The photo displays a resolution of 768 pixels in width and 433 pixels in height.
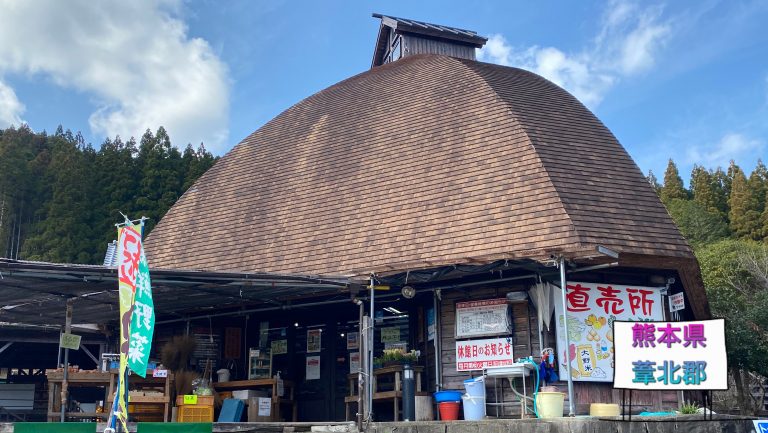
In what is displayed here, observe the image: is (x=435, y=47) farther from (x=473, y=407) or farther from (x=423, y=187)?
(x=473, y=407)

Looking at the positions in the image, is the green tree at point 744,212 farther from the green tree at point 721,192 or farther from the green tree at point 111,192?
the green tree at point 111,192

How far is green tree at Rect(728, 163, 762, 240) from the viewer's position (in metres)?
33.2

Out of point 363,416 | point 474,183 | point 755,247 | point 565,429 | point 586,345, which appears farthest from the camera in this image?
point 755,247

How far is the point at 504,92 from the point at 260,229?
5.88m

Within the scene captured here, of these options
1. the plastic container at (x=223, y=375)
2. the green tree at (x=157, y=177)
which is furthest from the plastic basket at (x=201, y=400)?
the green tree at (x=157, y=177)

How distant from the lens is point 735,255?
2677 centimetres

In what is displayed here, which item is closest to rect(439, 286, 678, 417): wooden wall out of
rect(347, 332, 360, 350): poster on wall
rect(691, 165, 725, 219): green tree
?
rect(347, 332, 360, 350): poster on wall

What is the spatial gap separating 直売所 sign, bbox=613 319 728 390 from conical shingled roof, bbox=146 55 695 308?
2216 millimetres

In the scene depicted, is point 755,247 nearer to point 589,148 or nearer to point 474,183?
point 589,148

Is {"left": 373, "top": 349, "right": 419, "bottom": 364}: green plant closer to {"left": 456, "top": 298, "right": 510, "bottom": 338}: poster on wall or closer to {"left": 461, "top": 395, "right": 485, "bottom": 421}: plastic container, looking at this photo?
{"left": 456, "top": 298, "right": 510, "bottom": 338}: poster on wall

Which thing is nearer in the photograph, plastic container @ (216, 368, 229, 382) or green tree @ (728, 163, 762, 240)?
plastic container @ (216, 368, 229, 382)

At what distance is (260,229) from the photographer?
1491 centimetres

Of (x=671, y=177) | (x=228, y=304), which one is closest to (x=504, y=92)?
(x=228, y=304)

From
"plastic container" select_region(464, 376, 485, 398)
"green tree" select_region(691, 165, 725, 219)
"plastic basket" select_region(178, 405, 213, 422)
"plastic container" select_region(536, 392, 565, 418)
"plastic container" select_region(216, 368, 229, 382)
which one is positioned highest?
"green tree" select_region(691, 165, 725, 219)
